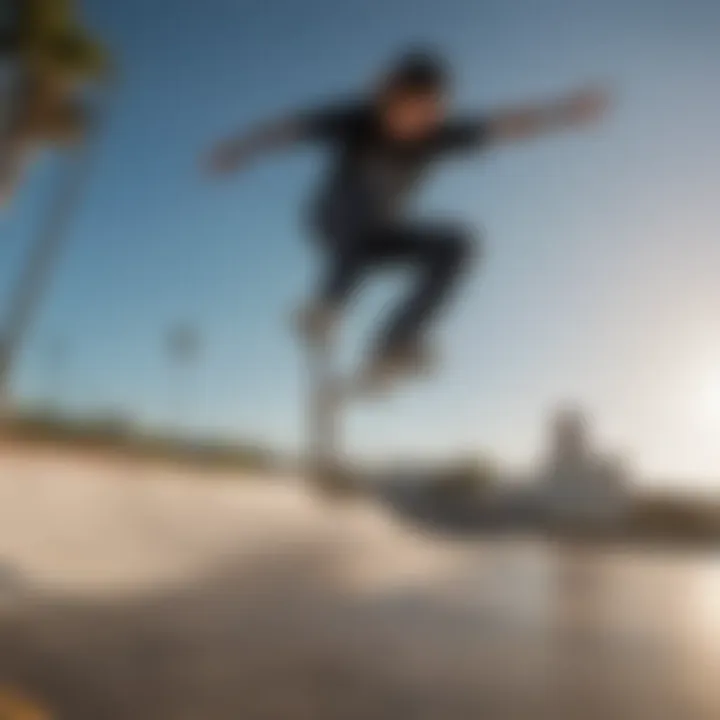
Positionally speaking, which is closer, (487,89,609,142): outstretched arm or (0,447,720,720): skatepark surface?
(0,447,720,720): skatepark surface

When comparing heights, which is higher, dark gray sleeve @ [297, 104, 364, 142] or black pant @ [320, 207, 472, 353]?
dark gray sleeve @ [297, 104, 364, 142]

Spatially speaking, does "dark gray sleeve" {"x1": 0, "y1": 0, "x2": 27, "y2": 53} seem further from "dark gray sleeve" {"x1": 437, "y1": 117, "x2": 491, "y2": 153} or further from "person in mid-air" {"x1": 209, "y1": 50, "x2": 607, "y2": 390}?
"dark gray sleeve" {"x1": 437, "y1": 117, "x2": 491, "y2": 153}

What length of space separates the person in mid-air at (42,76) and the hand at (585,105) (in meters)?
1.65

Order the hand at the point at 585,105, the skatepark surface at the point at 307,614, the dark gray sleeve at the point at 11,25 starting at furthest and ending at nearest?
the dark gray sleeve at the point at 11,25 < the hand at the point at 585,105 < the skatepark surface at the point at 307,614

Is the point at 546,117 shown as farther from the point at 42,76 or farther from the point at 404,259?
the point at 42,76

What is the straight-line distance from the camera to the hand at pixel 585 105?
7.79 ft

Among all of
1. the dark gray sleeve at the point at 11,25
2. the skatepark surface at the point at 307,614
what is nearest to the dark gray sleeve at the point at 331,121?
the skatepark surface at the point at 307,614

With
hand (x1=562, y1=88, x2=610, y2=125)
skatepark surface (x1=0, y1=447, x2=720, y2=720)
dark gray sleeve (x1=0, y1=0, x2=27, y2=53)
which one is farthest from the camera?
dark gray sleeve (x1=0, y1=0, x2=27, y2=53)

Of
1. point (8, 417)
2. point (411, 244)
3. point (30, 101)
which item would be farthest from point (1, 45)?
point (411, 244)

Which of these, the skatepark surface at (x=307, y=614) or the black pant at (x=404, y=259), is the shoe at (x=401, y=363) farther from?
A: the skatepark surface at (x=307, y=614)

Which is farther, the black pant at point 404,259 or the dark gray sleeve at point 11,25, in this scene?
the dark gray sleeve at point 11,25

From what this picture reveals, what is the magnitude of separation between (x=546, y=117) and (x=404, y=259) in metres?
0.63

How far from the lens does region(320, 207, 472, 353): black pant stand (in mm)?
2627

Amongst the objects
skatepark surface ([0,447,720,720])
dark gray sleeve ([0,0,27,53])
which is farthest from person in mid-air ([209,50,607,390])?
dark gray sleeve ([0,0,27,53])
